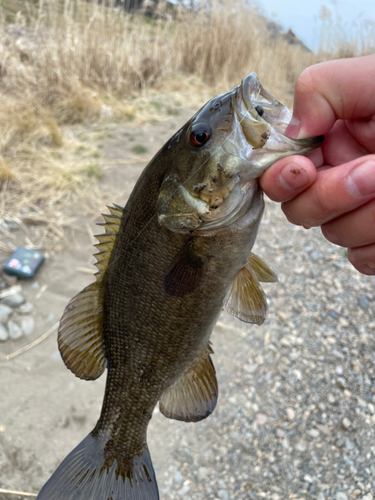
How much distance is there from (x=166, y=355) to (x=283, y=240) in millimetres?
2980

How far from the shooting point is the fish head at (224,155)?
1034 millimetres

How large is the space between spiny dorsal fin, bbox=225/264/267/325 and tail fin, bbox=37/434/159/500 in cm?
80

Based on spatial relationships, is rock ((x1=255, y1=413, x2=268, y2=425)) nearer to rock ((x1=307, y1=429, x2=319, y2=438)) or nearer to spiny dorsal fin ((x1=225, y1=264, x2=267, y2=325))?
rock ((x1=307, y1=429, x2=319, y2=438))

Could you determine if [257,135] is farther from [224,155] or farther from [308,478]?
[308,478]

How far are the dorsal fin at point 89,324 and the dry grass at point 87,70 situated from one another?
246 cm

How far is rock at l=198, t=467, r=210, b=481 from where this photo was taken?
213 cm

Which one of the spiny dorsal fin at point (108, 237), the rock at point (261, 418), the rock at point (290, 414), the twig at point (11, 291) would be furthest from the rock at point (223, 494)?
the twig at point (11, 291)

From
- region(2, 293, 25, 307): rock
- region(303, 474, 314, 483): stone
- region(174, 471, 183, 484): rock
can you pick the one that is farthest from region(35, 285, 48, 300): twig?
region(303, 474, 314, 483): stone

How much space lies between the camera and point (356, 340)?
9.46ft

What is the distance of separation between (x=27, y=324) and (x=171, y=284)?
2116mm

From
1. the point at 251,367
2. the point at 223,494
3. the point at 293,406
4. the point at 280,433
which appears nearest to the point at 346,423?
the point at 293,406

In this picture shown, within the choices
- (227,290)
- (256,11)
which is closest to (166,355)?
(227,290)

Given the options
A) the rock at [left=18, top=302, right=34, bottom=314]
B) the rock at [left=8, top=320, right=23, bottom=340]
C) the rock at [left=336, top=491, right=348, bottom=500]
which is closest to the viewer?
the rock at [left=336, top=491, right=348, bottom=500]

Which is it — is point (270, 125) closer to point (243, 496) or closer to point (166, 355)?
point (166, 355)
